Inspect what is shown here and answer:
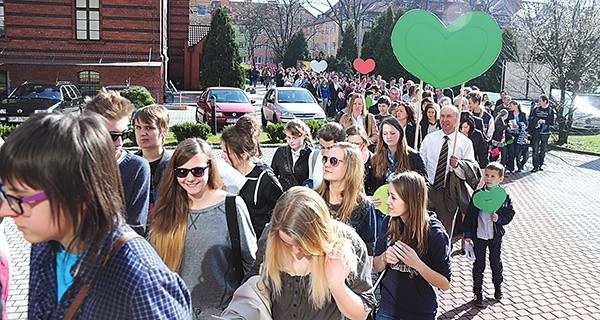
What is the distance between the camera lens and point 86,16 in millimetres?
27578

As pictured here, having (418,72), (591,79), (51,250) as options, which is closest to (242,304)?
(51,250)

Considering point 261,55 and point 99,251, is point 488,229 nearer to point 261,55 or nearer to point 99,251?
point 99,251

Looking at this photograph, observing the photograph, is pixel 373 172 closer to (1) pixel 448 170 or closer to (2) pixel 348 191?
(1) pixel 448 170

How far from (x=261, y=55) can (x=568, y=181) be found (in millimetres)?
99596

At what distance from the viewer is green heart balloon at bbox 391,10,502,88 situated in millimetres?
5660

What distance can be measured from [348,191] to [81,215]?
8.77ft

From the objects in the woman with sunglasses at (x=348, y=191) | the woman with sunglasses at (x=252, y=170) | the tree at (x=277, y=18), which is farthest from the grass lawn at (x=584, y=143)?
the tree at (x=277, y=18)

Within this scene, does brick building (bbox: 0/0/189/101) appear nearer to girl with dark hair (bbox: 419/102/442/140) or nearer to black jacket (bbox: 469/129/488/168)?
girl with dark hair (bbox: 419/102/442/140)

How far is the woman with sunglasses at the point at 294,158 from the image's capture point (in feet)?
19.2

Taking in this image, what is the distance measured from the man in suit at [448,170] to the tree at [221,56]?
28.7 metres

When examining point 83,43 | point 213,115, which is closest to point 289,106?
point 213,115

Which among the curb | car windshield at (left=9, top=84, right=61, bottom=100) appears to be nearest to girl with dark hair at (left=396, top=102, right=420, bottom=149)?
the curb

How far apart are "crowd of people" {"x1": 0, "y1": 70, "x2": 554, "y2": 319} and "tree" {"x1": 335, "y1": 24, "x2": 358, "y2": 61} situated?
142 feet

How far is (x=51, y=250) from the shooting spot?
5.81ft
